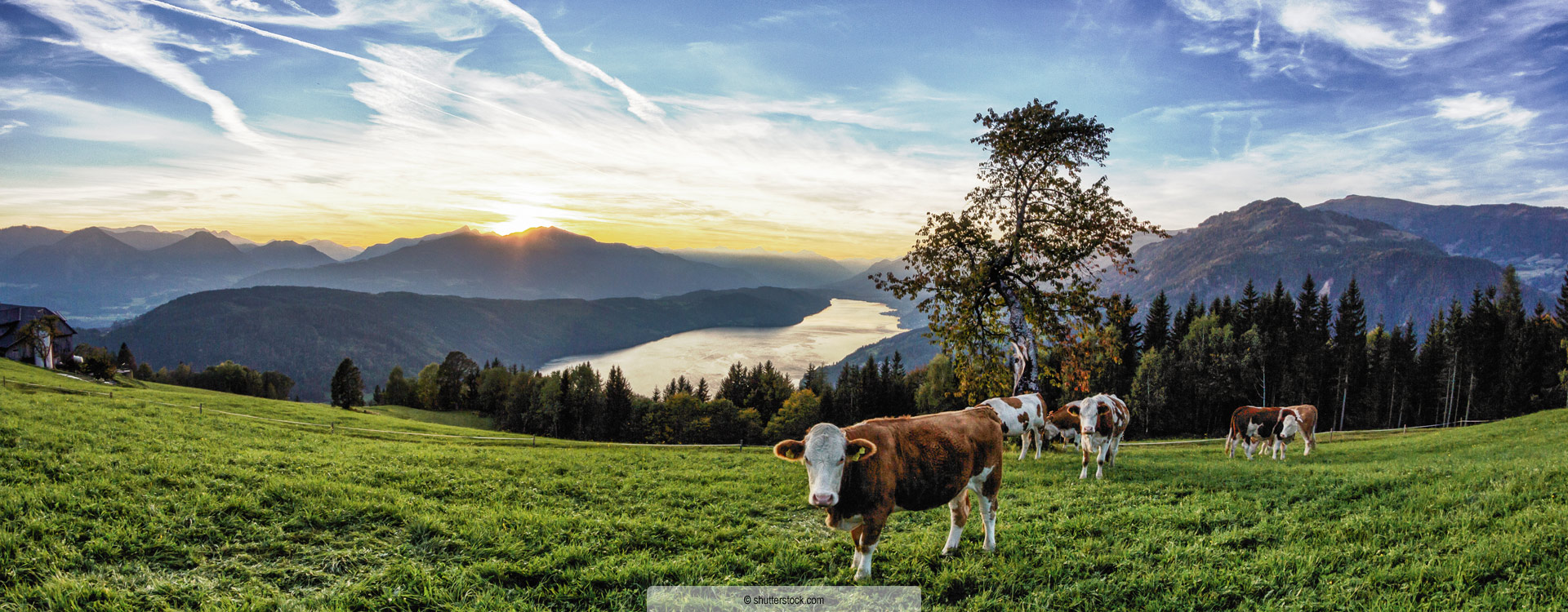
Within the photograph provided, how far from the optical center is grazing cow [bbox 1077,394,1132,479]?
41.5 ft

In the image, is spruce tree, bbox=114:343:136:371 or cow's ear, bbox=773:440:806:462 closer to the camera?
cow's ear, bbox=773:440:806:462

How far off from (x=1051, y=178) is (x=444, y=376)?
9944 centimetres

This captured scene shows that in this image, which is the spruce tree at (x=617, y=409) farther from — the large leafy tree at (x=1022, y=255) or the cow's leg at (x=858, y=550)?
the cow's leg at (x=858, y=550)

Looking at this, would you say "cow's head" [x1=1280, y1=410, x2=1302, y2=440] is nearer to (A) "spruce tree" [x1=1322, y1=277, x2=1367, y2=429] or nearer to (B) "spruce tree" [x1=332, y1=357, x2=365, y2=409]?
(A) "spruce tree" [x1=1322, y1=277, x2=1367, y2=429]

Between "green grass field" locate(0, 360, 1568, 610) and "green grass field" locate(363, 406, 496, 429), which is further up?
"green grass field" locate(0, 360, 1568, 610)

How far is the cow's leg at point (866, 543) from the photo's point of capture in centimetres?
565

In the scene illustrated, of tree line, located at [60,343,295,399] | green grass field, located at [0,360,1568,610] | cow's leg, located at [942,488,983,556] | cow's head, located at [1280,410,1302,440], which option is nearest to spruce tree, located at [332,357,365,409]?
tree line, located at [60,343,295,399]

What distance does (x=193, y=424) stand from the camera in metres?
16.3

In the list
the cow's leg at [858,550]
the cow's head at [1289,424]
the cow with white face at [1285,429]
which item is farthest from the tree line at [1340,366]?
the cow's leg at [858,550]

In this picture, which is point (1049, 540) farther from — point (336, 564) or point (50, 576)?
point (50, 576)

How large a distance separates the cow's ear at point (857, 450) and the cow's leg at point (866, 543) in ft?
2.49

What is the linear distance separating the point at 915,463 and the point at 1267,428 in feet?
58.9

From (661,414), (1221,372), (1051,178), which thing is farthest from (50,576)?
(661,414)

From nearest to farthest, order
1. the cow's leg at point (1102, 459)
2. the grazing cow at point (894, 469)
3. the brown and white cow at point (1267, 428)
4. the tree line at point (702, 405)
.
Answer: the grazing cow at point (894, 469)
the cow's leg at point (1102, 459)
the brown and white cow at point (1267, 428)
the tree line at point (702, 405)
